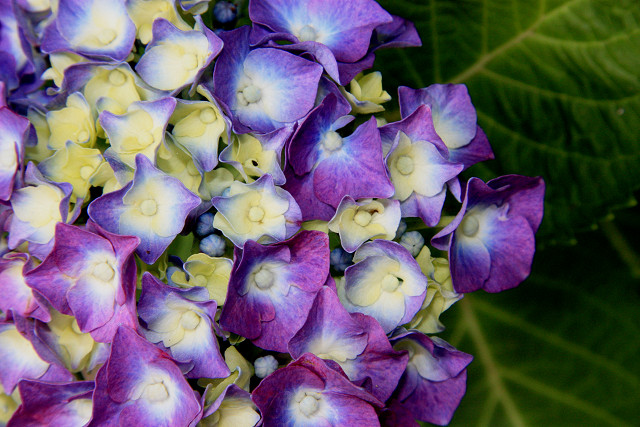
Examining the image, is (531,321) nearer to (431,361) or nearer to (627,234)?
(627,234)

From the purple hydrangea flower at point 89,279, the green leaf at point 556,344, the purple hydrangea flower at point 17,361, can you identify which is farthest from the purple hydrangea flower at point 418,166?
the green leaf at point 556,344

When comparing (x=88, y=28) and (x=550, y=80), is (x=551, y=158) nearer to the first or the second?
(x=550, y=80)

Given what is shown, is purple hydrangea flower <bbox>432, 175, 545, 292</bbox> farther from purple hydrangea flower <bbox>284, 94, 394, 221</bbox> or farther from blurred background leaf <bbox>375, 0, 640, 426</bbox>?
blurred background leaf <bbox>375, 0, 640, 426</bbox>

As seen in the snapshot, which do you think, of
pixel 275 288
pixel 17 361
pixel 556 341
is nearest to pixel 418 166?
pixel 275 288

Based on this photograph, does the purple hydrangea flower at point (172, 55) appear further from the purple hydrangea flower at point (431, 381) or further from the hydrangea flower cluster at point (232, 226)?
the purple hydrangea flower at point (431, 381)

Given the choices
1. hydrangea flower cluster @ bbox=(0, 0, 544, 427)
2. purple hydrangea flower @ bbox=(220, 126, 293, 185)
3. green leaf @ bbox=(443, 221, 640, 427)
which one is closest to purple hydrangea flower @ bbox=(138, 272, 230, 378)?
hydrangea flower cluster @ bbox=(0, 0, 544, 427)

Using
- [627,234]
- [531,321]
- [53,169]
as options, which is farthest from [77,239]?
[627,234]
